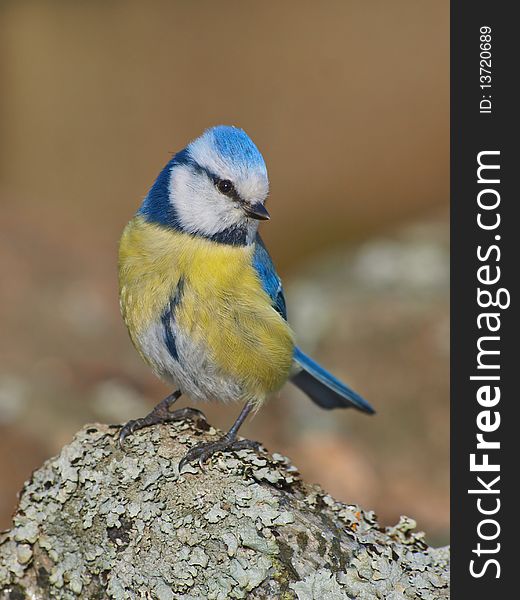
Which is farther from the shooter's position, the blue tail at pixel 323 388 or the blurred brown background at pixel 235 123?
the blurred brown background at pixel 235 123

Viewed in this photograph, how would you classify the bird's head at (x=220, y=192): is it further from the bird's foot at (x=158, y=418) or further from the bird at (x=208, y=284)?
the bird's foot at (x=158, y=418)

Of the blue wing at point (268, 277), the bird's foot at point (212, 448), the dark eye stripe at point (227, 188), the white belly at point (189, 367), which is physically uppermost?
the dark eye stripe at point (227, 188)

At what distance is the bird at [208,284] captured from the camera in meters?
3.06

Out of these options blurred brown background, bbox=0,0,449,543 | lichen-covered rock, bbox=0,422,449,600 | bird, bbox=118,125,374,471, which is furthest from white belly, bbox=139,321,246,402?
blurred brown background, bbox=0,0,449,543

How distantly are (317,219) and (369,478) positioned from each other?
4.02 metres

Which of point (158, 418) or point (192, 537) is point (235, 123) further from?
point (192, 537)

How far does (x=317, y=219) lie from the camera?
787 cm

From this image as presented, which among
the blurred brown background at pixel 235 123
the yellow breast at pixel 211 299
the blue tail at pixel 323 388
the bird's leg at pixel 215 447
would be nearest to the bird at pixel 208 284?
the yellow breast at pixel 211 299

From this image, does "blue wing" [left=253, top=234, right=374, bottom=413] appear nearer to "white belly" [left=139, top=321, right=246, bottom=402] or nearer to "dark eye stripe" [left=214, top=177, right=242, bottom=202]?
"dark eye stripe" [left=214, top=177, right=242, bottom=202]

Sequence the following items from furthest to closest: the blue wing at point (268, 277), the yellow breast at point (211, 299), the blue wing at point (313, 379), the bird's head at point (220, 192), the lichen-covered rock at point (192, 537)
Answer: the blue wing at point (313, 379) → the blue wing at point (268, 277) → the bird's head at point (220, 192) → the yellow breast at point (211, 299) → the lichen-covered rock at point (192, 537)

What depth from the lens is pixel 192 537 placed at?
2.40 m

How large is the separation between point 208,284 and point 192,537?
95cm

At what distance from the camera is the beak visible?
3129 mm

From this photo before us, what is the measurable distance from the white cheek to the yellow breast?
0.20 feet
